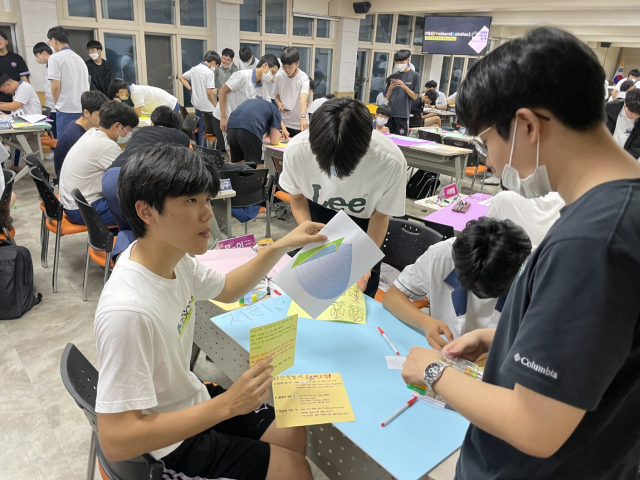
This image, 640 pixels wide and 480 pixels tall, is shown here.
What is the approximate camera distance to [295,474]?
1.27m

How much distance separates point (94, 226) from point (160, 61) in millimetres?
7024

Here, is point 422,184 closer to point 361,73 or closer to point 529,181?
point 529,181

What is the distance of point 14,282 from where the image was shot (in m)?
2.82

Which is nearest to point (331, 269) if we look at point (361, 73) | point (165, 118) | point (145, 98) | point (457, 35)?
point (165, 118)

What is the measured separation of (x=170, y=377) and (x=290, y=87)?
4.95 m

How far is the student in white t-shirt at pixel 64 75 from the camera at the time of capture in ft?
18.1

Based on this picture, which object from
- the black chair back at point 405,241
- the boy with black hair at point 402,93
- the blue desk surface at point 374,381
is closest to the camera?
the blue desk surface at point 374,381

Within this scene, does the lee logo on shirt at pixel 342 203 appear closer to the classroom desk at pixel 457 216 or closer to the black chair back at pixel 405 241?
the black chair back at pixel 405 241

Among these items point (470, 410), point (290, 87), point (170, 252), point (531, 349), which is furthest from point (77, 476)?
point (290, 87)

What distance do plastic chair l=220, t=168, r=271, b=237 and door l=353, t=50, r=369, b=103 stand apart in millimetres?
9136

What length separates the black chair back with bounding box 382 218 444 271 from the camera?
2301 millimetres

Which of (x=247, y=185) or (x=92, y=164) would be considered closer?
(x=92, y=164)

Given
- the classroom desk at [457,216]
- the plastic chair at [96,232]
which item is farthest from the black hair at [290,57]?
the plastic chair at [96,232]

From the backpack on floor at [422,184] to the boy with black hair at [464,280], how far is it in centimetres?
411
